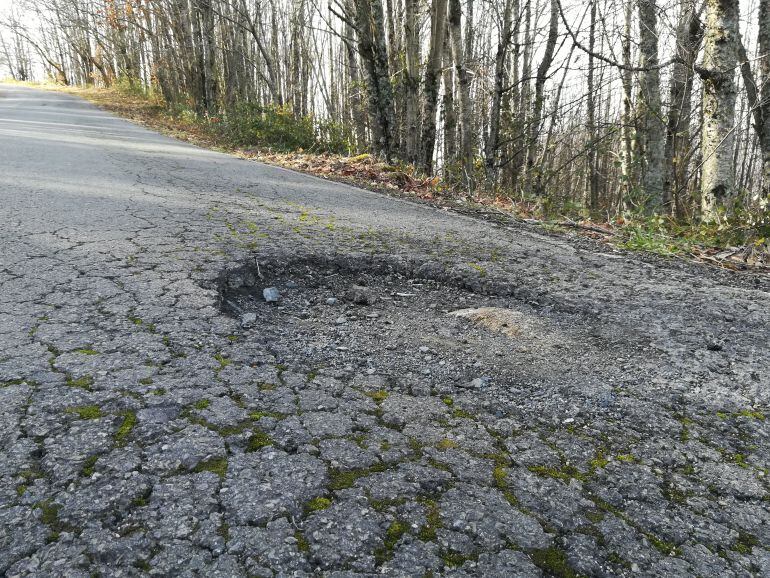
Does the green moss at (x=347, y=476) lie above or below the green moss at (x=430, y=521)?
above

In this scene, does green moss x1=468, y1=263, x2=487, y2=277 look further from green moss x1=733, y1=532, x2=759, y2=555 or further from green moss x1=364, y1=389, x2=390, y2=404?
green moss x1=733, y1=532, x2=759, y2=555

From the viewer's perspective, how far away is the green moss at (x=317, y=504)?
129 cm

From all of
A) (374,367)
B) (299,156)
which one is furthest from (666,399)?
(299,156)

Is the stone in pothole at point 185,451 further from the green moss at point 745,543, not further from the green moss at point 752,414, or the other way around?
the green moss at point 752,414

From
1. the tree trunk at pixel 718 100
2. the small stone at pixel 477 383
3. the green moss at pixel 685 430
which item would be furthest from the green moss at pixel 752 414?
the tree trunk at pixel 718 100

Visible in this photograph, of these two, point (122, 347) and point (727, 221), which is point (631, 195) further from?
point (122, 347)

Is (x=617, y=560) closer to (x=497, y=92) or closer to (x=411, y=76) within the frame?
(x=497, y=92)

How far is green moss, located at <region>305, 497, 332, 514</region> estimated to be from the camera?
1295 mm

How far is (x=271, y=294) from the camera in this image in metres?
2.78

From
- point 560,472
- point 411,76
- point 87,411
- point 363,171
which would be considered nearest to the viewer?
point 560,472

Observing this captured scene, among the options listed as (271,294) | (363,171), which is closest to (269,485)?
(271,294)

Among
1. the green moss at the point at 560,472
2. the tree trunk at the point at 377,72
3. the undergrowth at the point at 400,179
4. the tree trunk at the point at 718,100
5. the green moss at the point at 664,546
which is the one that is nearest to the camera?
the green moss at the point at 664,546

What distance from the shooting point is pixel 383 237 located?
12.7 feet

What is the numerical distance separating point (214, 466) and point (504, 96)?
1027 cm
